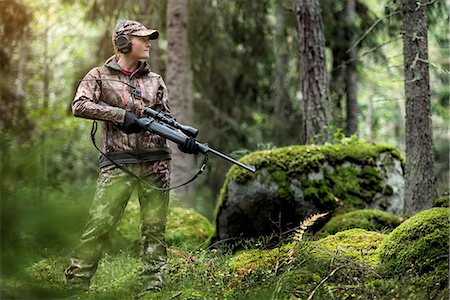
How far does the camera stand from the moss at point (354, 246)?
4656 mm

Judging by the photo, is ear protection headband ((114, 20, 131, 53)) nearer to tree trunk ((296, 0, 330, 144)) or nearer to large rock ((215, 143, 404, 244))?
large rock ((215, 143, 404, 244))

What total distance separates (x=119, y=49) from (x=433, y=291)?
3170 millimetres

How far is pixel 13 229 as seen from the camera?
78.2 inches

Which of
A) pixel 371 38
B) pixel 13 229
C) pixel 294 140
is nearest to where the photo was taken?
pixel 13 229

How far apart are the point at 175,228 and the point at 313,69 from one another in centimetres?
358

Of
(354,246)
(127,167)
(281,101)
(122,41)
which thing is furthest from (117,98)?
(281,101)

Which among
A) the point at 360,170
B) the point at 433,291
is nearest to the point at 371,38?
the point at 360,170

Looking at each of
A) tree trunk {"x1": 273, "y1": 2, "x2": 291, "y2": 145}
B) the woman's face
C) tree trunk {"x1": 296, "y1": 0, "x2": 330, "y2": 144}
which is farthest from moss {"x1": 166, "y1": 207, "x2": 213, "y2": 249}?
tree trunk {"x1": 273, "y1": 2, "x2": 291, "y2": 145}

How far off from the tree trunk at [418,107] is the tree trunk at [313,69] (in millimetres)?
2533

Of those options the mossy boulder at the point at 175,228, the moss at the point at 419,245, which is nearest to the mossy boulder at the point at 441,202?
the moss at the point at 419,245

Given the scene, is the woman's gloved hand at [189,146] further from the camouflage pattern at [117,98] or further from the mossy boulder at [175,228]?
the mossy boulder at [175,228]

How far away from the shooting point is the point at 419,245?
4.41m

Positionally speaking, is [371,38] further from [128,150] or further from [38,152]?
[38,152]

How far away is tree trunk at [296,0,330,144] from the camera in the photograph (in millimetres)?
9609
